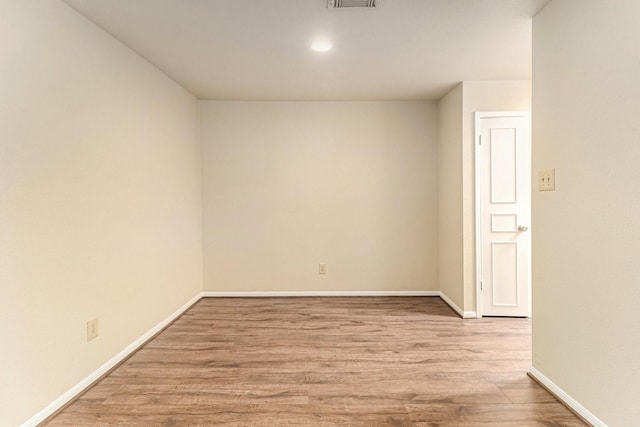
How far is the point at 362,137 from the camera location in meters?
4.36

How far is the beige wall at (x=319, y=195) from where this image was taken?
4344 millimetres

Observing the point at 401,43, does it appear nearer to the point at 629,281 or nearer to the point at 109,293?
the point at 629,281

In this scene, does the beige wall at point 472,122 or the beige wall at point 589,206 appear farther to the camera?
the beige wall at point 472,122

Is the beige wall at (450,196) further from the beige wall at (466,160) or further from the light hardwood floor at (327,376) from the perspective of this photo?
the light hardwood floor at (327,376)

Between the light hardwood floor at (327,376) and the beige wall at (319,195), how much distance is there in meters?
0.83

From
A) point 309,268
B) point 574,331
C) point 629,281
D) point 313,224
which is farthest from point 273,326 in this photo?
point 629,281

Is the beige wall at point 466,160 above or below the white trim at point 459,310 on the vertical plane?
above

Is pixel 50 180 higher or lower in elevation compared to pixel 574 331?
higher

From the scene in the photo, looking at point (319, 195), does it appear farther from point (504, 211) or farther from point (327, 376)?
point (327, 376)

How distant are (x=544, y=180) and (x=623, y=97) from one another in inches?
26.3

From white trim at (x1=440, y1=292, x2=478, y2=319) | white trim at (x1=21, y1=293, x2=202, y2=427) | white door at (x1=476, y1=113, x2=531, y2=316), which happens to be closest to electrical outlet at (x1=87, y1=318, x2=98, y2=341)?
white trim at (x1=21, y1=293, x2=202, y2=427)

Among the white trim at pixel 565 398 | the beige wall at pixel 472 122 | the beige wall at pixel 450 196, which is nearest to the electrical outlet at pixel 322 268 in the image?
the beige wall at pixel 450 196

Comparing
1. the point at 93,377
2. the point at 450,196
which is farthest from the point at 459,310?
the point at 93,377

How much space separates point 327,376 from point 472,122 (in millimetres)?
2770
